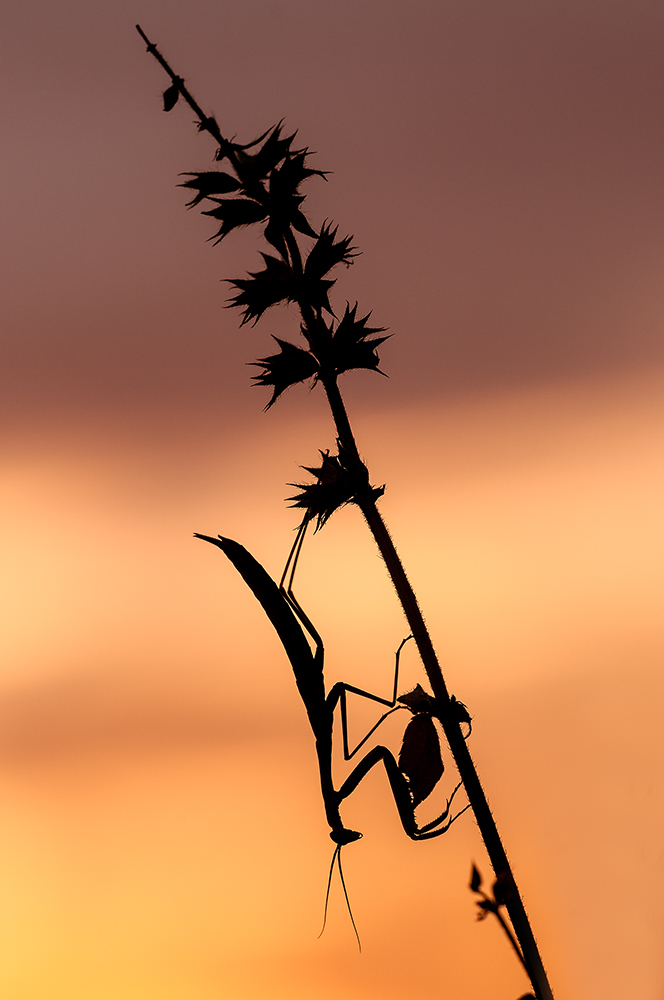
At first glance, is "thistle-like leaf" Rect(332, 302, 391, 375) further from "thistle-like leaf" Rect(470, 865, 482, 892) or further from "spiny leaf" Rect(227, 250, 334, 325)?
"thistle-like leaf" Rect(470, 865, 482, 892)

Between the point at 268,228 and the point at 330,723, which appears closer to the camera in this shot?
the point at 268,228

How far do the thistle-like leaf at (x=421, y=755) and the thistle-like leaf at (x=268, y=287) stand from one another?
0.18m

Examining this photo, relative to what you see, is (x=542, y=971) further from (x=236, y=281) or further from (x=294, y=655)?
(x=236, y=281)

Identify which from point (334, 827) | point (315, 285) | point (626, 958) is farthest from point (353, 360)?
point (626, 958)

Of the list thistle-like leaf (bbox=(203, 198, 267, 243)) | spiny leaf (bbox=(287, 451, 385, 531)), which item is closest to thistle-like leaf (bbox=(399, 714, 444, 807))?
spiny leaf (bbox=(287, 451, 385, 531))

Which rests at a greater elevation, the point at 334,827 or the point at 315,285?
the point at 315,285

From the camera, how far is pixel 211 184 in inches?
11.4

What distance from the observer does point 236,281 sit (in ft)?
0.97

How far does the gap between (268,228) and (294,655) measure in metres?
0.20

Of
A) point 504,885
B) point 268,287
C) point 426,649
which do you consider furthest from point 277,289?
point 504,885

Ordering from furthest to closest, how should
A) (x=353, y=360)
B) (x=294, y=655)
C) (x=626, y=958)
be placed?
(x=626, y=958) < (x=294, y=655) < (x=353, y=360)

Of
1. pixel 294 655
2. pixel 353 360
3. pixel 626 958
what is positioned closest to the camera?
pixel 353 360

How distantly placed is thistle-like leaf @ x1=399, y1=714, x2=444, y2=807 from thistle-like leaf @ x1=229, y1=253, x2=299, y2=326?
0.18 m

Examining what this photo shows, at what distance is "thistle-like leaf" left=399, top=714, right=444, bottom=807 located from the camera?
329 millimetres
